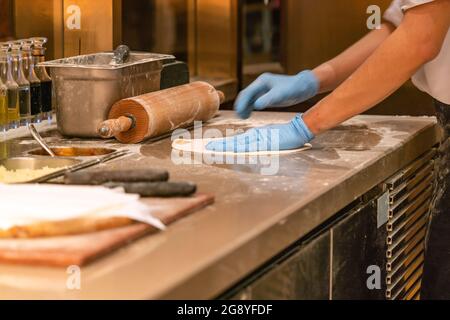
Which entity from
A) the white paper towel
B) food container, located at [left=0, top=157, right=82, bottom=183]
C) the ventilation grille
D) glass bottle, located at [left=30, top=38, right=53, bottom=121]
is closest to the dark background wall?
the ventilation grille

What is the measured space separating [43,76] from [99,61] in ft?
0.56

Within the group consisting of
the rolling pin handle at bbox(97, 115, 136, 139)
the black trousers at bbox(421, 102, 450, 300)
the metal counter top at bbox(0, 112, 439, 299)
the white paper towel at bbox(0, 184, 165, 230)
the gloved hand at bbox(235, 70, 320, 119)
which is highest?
the gloved hand at bbox(235, 70, 320, 119)

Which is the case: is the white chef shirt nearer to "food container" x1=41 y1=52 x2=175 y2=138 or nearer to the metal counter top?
the metal counter top

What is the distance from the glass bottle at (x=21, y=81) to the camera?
2.58 metres

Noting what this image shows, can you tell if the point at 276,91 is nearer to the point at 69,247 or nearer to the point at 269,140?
the point at 269,140

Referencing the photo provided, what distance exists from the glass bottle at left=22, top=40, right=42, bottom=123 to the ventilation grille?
104 centimetres

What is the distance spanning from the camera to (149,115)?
8.17 feet

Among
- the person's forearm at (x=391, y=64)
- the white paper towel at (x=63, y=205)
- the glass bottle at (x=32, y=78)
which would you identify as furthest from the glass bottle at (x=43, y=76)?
the white paper towel at (x=63, y=205)

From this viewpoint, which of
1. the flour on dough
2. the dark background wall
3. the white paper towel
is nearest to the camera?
the white paper towel

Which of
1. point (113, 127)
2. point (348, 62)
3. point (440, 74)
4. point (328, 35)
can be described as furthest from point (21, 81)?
point (328, 35)

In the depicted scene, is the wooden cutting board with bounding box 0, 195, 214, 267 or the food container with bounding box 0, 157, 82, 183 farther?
the food container with bounding box 0, 157, 82, 183

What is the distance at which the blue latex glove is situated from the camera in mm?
2404

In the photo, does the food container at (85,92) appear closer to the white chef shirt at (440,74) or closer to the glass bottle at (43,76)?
the glass bottle at (43,76)
